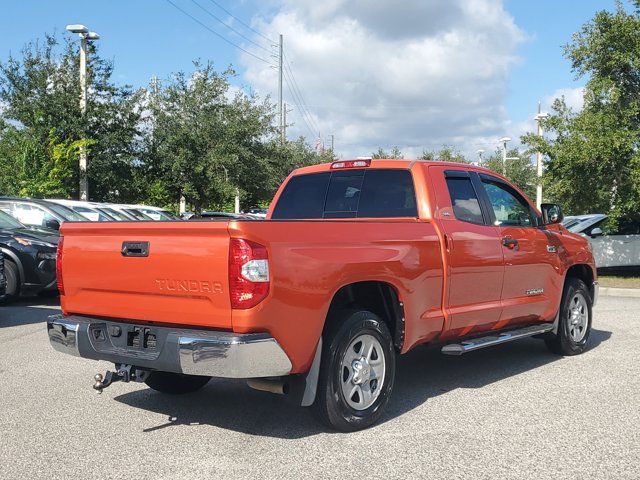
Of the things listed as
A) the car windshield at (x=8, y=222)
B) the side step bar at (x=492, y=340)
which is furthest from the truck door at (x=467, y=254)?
the car windshield at (x=8, y=222)

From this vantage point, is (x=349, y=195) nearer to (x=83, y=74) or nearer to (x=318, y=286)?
(x=318, y=286)

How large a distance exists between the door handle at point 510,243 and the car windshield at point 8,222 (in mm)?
9222

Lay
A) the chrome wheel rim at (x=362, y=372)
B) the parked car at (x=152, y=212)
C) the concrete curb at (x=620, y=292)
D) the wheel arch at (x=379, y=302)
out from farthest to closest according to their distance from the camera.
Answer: the parked car at (x=152, y=212)
the concrete curb at (x=620, y=292)
the wheel arch at (x=379, y=302)
the chrome wheel rim at (x=362, y=372)

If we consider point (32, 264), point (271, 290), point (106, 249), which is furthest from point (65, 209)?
point (271, 290)

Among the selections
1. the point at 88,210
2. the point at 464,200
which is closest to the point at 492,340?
the point at 464,200

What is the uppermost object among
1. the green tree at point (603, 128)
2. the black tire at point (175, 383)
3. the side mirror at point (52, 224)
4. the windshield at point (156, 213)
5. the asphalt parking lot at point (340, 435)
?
the green tree at point (603, 128)

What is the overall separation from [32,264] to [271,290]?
27.9 feet

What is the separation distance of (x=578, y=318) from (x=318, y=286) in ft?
14.2

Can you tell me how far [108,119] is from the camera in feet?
76.2

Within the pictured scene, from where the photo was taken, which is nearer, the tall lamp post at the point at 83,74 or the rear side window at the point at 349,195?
the rear side window at the point at 349,195

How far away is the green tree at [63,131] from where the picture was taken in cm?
2116

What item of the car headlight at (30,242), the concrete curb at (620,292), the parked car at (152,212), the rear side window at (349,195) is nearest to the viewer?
the rear side window at (349,195)

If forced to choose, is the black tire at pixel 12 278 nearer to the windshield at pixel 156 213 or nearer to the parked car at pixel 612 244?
the windshield at pixel 156 213

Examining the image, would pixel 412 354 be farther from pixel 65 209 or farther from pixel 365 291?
pixel 65 209
